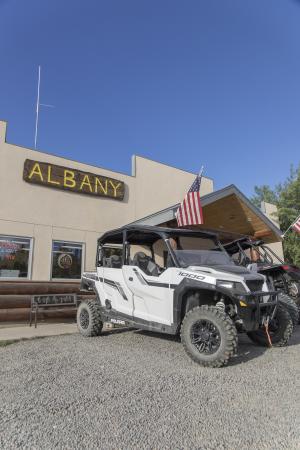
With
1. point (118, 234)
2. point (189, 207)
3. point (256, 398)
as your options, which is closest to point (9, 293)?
point (118, 234)

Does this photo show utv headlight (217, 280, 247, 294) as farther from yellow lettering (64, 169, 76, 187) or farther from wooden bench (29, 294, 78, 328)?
yellow lettering (64, 169, 76, 187)

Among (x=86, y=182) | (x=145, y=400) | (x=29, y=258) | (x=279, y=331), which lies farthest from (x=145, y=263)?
(x=86, y=182)

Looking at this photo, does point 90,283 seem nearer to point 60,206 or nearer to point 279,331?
point 60,206

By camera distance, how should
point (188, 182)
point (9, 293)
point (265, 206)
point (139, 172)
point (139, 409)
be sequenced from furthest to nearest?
point (265, 206)
point (188, 182)
point (139, 172)
point (9, 293)
point (139, 409)

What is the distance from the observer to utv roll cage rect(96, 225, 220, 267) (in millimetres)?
6672

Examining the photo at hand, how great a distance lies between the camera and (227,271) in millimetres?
5820

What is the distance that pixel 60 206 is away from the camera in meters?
11.3

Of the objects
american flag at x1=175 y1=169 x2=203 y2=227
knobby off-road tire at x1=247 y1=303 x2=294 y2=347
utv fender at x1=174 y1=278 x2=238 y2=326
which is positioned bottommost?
knobby off-road tire at x1=247 y1=303 x2=294 y2=347

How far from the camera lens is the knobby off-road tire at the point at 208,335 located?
5.02 m

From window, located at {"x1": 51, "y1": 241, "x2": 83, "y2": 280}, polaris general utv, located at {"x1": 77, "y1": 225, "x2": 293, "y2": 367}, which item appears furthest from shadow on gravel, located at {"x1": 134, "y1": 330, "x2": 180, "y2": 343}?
window, located at {"x1": 51, "y1": 241, "x2": 83, "y2": 280}

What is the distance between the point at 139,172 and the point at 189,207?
14.4 ft

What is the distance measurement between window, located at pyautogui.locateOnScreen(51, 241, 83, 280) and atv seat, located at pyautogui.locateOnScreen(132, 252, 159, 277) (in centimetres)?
479

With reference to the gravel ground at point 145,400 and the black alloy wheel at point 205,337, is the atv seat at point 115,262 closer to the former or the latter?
the gravel ground at point 145,400

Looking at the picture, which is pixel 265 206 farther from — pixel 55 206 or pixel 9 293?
pixel 9 293
